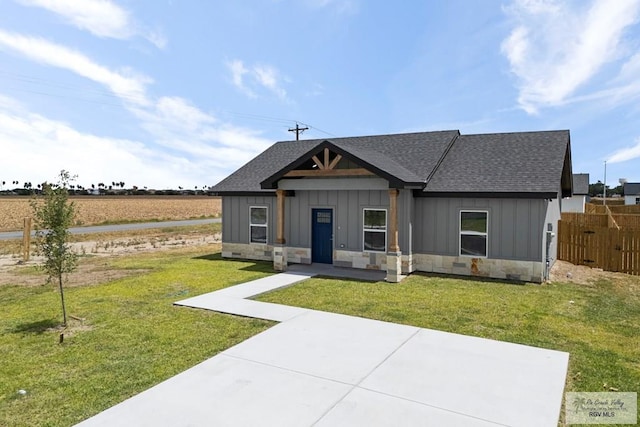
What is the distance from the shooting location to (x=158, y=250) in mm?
21344

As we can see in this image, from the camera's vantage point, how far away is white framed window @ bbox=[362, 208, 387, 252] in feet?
46.9

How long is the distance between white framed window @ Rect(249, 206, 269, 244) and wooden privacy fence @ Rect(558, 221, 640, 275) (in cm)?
1254

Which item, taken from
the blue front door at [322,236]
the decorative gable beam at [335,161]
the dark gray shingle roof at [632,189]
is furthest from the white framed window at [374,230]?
the dark gray shingle roof at [632,189]

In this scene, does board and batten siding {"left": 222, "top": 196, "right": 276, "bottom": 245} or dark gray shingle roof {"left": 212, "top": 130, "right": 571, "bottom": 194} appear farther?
board and batten siding {"left": 222, "top": 196, "right": 276, "bottom": 245}

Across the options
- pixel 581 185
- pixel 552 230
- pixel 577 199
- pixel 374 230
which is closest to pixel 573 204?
pixel 577 199

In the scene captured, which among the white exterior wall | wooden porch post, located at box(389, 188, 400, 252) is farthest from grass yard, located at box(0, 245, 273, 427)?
the white exterior wall

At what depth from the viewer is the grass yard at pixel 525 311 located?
653 centimetres

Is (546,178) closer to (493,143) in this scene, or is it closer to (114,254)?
(493,143)

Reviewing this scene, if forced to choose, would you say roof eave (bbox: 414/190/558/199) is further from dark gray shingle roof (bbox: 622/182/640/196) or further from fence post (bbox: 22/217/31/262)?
dark gray shingle roof (bbox: 622/182/640/196)

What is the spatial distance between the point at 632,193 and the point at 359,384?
248 feet

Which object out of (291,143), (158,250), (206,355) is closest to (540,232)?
(206,355)

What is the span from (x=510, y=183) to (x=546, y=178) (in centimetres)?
112

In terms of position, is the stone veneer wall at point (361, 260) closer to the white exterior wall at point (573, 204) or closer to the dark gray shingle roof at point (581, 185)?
the white exterior wall at point (573, 204)

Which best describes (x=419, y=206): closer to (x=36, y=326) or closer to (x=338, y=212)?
(x=338, y=212)
